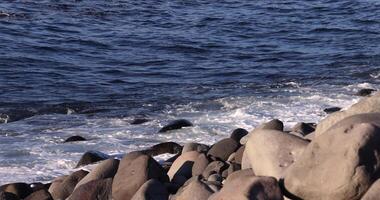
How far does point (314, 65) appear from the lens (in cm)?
2172

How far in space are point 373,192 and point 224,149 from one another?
4.35 meters

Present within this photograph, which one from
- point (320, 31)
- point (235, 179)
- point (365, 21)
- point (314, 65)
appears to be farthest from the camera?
point (365, 21)

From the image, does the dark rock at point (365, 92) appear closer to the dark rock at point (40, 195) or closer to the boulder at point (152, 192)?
the dark rock at point (40, 195)

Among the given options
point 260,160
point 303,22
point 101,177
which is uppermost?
point 260,160

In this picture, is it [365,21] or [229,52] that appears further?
[365,21]

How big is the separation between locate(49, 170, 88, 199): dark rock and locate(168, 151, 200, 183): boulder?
1051 mm

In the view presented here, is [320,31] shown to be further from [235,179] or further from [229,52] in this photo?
[235,179]

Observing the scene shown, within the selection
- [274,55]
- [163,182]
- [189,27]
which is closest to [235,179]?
[163,182]

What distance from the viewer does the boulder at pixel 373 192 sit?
23.0 ft

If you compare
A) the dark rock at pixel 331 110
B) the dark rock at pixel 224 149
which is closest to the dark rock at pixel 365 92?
the dark rock at pixel 331 110

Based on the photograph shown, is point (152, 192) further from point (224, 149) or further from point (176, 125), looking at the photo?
point (176, 125)

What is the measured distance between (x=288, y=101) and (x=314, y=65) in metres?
4.89

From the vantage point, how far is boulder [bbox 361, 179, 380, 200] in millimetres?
7004

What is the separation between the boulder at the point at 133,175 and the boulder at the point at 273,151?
1.37 metres
